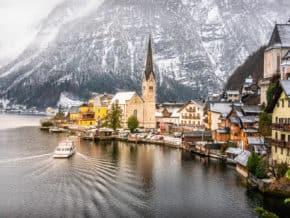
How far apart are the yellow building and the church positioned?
6931 cm

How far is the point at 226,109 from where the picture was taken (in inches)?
3029

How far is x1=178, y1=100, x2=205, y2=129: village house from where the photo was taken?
94.9 m

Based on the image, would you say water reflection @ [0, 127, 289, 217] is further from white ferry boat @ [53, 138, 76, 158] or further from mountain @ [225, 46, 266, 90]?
mountain @ [225, 46, 266, 90]

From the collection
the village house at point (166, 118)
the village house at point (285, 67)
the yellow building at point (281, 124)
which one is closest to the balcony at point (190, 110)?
the village house at point (166, 118)

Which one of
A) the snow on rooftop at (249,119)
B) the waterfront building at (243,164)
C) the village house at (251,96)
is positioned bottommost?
the waterfront building at (243,164)

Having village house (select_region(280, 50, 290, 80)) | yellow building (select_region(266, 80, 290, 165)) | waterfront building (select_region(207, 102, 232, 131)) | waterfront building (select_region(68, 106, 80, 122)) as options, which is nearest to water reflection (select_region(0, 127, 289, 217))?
yellow building (select_region(266, 80, 290, 165))

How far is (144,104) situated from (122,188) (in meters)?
77.0

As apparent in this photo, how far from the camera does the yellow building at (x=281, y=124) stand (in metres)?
41.0

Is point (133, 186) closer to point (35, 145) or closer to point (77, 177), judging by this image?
point (77, 177)

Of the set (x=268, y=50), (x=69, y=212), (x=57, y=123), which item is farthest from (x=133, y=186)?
(x=57, y=123)

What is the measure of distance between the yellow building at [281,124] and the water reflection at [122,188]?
16.8 feet

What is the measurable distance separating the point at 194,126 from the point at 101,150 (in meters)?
32.3

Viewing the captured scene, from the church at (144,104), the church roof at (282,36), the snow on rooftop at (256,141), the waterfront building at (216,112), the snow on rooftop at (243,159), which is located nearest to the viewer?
the snow on rooftop at (243,159)

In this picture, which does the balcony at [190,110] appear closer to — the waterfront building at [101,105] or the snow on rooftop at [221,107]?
the snow on rooftop at [221,107]
